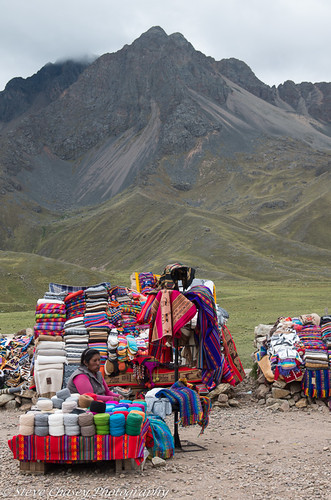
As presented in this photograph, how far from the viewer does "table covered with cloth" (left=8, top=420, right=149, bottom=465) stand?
286 inches

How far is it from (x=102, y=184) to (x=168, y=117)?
33.2m

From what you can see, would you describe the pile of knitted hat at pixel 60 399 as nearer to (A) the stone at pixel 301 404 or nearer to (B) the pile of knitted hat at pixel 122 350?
(B) the pile of knitted hat at pixel 122 350

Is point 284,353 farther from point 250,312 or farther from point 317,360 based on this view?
point 250,312

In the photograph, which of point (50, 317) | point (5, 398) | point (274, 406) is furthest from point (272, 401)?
point (5, 398)

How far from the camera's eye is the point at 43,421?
24.1ft

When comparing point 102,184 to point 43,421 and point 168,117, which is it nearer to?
point 168,117

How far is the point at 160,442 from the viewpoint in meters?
8.06

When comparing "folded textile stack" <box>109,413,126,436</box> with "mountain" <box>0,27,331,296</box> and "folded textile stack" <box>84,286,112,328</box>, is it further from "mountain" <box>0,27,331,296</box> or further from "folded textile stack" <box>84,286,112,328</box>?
"mountain" <box>0,27,331,296</box>

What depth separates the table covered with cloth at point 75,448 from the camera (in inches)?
286

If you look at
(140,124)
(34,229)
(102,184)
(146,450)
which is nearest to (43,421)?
(146,450)

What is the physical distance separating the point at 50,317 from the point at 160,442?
5.59 metres

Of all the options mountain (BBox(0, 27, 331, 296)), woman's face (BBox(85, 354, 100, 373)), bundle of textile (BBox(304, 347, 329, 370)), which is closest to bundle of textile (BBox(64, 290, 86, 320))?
A: woman's face (BBox(85, 354, 100, 373))

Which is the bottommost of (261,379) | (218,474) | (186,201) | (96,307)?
(218,474)

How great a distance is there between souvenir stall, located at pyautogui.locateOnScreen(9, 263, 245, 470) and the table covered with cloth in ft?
0.04
